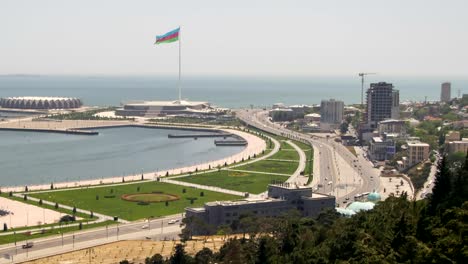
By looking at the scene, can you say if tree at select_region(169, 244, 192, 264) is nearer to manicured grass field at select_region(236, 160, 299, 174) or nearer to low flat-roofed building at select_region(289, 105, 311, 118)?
manicured grass field at select_region(236, 160, 299, 174)

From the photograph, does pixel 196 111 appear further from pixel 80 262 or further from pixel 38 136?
pixel 80 262

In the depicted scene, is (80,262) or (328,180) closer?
(80,262)

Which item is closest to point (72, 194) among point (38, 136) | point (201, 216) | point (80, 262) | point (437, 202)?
point (201, 216)

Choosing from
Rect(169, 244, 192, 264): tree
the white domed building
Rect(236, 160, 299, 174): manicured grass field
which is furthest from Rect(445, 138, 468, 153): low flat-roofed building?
the white domed building

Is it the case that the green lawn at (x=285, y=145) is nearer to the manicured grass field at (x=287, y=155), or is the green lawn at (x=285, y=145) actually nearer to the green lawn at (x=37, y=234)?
the manicured grass field at (x=287, y=155)

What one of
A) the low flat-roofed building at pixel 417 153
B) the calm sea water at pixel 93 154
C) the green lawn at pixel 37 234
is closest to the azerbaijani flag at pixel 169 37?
the calm sea water at pixel 93 154

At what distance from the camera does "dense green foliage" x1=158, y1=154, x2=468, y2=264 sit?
1752 cm

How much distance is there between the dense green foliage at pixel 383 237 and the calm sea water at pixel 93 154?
2641 cm

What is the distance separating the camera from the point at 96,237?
33438mm

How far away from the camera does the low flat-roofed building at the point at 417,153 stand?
54344mm

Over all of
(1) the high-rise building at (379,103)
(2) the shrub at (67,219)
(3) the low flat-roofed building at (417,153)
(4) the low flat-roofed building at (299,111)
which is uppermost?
(1) the high-rise building at (379,103)

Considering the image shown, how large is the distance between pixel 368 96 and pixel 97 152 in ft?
92.8

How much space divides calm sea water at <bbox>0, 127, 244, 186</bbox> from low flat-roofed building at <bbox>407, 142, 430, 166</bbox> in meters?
16.5

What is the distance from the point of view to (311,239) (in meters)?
25.0
